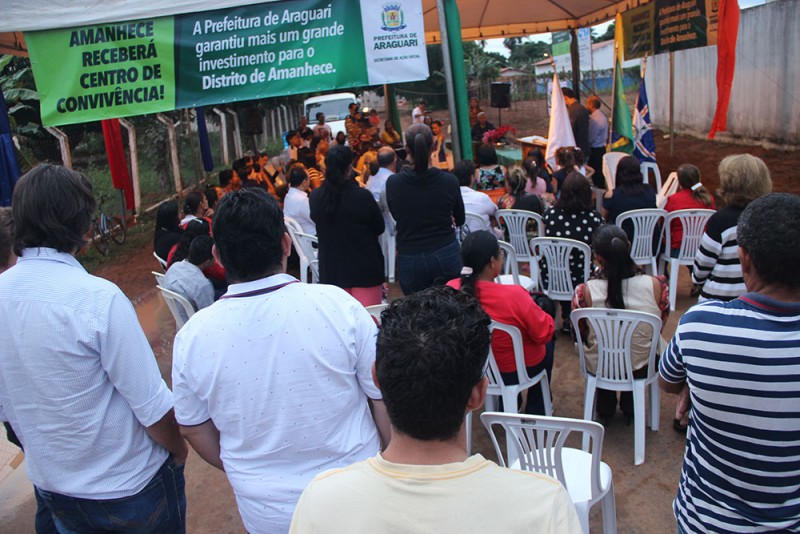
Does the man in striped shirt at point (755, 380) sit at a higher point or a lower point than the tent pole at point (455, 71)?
lower

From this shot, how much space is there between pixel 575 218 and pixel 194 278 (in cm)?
280

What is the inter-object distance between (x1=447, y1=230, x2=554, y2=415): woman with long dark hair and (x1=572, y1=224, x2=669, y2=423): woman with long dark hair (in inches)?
15.1

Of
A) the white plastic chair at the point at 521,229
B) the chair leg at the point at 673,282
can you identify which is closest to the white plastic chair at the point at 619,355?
the white plastic chair at the point at 521,229

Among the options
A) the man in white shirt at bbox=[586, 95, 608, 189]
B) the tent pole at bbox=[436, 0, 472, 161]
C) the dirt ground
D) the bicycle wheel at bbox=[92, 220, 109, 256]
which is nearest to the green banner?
the tent pole at bbox=[436, 0, 472, 161]

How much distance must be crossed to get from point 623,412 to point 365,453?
2.47 m

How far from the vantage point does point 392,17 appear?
498 centimetres

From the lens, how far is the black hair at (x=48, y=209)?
5.93 feet

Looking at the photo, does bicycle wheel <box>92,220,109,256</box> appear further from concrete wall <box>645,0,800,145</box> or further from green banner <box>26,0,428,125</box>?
concrete wall <box>645,0,800,145</box>

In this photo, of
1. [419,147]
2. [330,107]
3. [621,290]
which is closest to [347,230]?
[419,147]

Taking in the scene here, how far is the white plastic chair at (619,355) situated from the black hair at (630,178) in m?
2.25

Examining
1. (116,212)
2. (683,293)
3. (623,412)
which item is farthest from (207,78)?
(116,212)

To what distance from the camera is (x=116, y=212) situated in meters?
11.6

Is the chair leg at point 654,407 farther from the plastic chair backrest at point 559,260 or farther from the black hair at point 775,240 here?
the black hair at point 775,240

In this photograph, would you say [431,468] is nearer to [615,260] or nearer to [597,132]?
[615,260]
